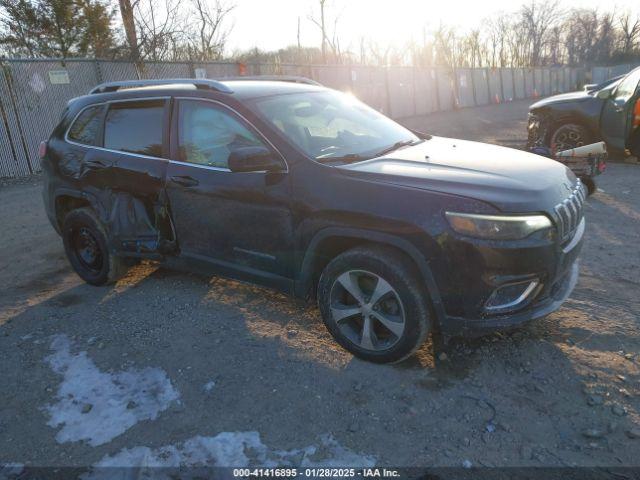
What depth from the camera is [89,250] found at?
15.0 feet

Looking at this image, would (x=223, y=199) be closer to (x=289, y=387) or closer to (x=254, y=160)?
(x=254, y=160)

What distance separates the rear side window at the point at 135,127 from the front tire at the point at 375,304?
184 centimetres

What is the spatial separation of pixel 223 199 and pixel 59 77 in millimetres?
9722

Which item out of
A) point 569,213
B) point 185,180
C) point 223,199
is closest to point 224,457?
point 223,199

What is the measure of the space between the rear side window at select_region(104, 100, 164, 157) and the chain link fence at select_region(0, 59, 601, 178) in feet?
26.3

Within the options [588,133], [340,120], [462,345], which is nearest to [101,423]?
[462,345]

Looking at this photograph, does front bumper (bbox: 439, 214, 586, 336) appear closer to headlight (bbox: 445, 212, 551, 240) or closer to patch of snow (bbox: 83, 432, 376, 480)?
headlight (bbox: 445, 212, 551, 240)

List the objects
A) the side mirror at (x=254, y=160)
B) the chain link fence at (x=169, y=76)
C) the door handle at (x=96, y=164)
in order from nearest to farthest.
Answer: the side mirror at (x=254, y=160) → the door handle at (x=96, y=164) → the chain link fence at (x=169, y=76)

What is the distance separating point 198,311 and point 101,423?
4.51 ft

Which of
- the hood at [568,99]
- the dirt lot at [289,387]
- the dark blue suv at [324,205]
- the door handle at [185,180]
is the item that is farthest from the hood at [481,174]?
the hood at [568,99]

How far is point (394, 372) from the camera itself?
3.02m

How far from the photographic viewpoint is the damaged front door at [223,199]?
3277 millimetres

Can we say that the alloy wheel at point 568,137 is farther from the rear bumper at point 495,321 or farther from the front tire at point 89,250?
the front tire at point 89,250

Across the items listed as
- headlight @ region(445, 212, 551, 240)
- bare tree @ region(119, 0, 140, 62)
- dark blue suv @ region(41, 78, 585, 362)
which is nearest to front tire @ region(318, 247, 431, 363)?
dark blue suv @ region(41, 78, 585, 362)
